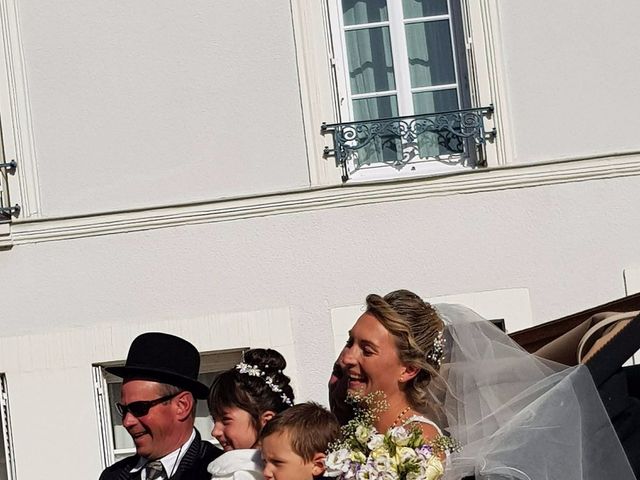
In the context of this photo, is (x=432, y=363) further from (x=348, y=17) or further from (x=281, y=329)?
(x=348, y=17)

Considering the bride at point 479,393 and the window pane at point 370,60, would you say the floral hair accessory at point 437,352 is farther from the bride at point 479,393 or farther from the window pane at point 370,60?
the window pane at point 370,60

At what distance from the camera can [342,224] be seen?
9914 mm

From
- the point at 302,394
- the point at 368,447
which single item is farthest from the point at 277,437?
the point at 302,394

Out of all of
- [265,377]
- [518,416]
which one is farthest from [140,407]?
[518,416]

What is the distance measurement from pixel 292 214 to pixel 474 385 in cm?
499

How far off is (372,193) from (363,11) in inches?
52.2

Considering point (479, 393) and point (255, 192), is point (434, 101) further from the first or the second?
point (479, 393)

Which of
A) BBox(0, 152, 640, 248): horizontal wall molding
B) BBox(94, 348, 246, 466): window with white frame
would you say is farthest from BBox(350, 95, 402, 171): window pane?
BBox(94, 348, 246, 466): window with white frame

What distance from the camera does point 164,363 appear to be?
5.67 m

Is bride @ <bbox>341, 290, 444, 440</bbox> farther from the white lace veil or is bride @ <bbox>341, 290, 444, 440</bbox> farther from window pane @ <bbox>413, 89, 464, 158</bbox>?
window pane @ <bbox>413, 89, 464, 158</bbox>

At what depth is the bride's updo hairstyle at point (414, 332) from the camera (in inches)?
196

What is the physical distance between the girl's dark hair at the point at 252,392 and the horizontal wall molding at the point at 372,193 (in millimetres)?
4107

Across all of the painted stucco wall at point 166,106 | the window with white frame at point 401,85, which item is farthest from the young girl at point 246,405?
the window with white frame at point 401,85

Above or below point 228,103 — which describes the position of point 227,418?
below
